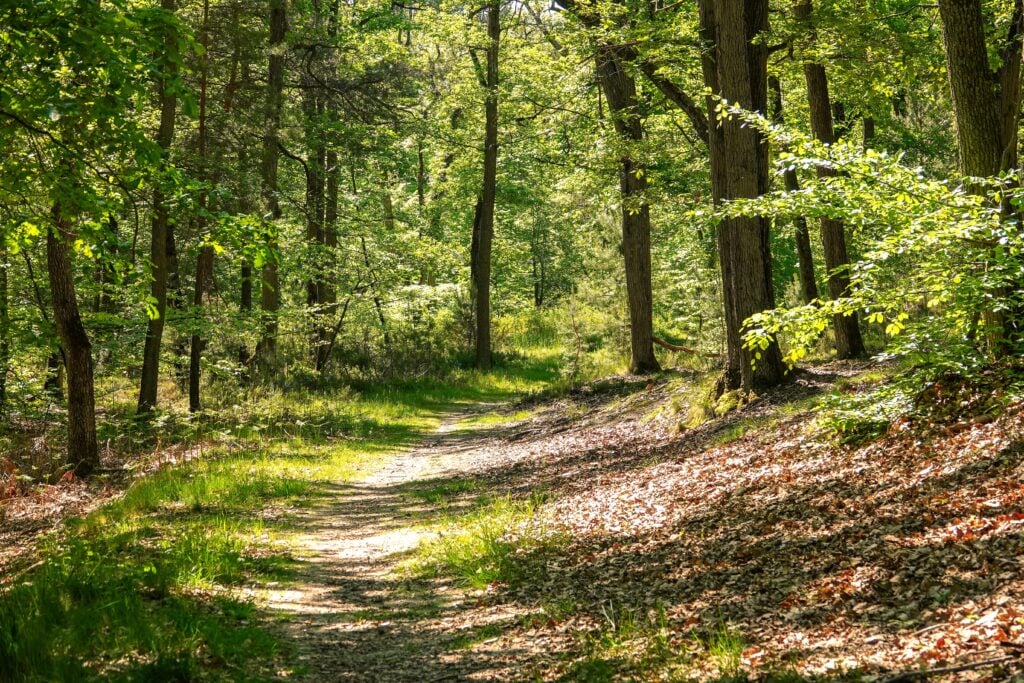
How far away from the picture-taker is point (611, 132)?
56.2 ft

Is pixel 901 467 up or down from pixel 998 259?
down

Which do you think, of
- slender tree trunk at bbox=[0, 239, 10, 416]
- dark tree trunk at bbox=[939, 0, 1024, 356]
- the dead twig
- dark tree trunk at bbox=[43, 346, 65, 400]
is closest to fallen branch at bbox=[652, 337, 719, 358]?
dark tree trunk at bbox=[939, 0, 1024, 356]

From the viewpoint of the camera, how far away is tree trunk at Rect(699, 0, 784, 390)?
423 inches

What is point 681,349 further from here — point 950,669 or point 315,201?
point 950,669

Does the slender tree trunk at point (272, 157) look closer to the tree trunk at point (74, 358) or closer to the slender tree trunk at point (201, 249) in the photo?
the slender tree trunk at point (201, 249)

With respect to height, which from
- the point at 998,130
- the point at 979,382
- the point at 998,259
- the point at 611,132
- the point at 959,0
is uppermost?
the point at 611,132

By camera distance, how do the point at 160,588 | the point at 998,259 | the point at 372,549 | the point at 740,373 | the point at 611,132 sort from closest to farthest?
the point at 998,259 < the point at 160,588 < the point at 372,549 < the point at 740,373 < the point at 611,132

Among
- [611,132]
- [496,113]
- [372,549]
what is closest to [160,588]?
[372,549]

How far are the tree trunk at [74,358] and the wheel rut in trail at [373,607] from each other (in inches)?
159

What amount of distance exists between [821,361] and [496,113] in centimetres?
1405

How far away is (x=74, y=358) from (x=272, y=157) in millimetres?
7635

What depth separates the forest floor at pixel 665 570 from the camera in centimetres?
421

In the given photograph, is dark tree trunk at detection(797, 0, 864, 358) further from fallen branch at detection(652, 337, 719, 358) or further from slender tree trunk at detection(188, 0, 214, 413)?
slender tree trunk at detection(188, 0, 214, 413)

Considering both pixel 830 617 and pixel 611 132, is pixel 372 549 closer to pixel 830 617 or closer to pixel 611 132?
pixel 830 617
